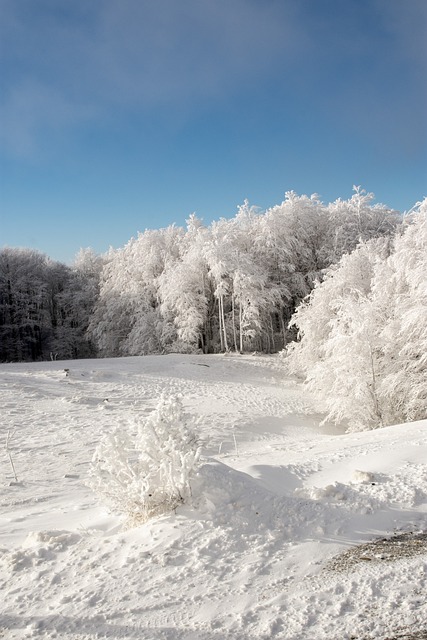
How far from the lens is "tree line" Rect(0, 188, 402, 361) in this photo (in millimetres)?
32906

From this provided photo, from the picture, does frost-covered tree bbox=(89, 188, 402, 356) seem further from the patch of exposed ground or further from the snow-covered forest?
the patch of exposed ground

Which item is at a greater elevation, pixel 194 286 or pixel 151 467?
pixel 194 286

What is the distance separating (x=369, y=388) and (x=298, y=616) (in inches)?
586

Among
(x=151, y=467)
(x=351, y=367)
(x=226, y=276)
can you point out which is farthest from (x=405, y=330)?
(x=226, y=276)

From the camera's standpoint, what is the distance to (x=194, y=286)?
111 feet

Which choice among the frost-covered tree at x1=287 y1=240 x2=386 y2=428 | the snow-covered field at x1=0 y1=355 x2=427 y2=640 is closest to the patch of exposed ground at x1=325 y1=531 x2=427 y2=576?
the snow-covered field at x1=0 y1=355 x2=427 y2=640

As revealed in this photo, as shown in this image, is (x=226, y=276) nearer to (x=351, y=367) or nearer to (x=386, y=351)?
(x=351, y=367)

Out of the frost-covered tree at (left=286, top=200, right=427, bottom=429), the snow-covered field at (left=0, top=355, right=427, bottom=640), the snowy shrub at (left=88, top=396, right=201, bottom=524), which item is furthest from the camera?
the frost-covered tree at (left=286, top=200, right=427, bottom=429)

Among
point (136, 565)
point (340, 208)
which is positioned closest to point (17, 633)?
point (136, 565)

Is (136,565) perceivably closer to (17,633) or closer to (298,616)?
(17,633)

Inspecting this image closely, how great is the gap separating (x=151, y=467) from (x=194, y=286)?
28.7 m

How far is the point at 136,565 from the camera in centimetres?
449

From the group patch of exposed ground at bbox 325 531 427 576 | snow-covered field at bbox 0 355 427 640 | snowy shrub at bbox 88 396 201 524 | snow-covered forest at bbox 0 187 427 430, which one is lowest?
patch of exposed ground at bbox 325 531 427 576

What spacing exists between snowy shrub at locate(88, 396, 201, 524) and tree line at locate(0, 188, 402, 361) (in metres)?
25.1
